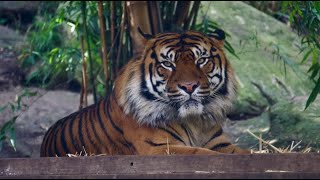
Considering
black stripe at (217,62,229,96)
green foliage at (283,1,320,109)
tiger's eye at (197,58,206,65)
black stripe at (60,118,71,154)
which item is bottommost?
black stripe at (60,118,71,154)

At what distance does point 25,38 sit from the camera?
308 inches

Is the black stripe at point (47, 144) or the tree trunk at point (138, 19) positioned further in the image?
the tree trunk at point (138, 19)

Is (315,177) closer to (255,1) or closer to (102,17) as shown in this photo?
(102,17)

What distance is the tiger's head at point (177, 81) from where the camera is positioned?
4250 mm

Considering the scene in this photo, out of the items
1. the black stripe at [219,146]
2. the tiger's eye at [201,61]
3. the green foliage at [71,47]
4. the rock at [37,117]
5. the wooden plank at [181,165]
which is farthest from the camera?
the rock at [37,117]

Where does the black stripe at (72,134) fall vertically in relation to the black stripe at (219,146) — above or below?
below

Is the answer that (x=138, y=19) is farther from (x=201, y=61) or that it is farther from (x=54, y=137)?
(x=201, y=61)

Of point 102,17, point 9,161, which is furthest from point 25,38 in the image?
point 9,161

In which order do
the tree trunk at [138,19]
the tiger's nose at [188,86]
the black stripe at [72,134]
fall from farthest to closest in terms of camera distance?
1. the tree trunk at [138,19]
2. the black stripe at [72,134]
3. the tiger's nose at [188,86]

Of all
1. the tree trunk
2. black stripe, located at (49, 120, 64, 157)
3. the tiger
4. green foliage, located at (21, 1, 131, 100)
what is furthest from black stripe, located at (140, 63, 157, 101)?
green foliage, located at (21, 1, 131, 100)

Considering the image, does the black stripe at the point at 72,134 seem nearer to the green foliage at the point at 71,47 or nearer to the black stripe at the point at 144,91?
the black stripe at the point at 144,91

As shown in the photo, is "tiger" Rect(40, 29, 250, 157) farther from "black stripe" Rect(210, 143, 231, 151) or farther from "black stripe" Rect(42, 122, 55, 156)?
"black stripe" Rect(42, 122, 55, 156)

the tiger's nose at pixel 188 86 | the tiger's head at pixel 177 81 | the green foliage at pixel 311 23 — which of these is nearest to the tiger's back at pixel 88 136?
the tiger's head at pixel 177 81

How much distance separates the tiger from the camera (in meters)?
4.26
